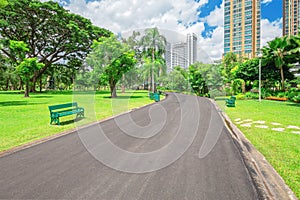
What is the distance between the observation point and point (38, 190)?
3125mm

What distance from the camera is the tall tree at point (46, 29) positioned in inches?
1171

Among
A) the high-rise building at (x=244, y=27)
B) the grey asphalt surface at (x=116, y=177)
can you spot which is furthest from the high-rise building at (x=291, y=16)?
the grey asphalt surface at (x=116, y=177)

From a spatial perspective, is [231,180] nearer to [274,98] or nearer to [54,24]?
[274,98]

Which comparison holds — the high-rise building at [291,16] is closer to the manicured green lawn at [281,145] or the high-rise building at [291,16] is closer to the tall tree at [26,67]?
the manicured green lawn at [281,145]

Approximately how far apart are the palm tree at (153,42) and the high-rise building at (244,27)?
54.1 meters

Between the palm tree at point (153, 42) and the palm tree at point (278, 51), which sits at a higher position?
the palm tree at point (153, 42)

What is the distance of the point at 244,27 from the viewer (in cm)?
7800

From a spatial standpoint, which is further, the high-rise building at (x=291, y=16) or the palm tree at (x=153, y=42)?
the high-rise building at (x=291, y=16)

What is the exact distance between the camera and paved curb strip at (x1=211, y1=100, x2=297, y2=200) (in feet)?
9.66

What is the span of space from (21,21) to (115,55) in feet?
72.6

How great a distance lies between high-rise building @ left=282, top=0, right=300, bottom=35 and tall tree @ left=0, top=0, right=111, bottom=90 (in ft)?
329

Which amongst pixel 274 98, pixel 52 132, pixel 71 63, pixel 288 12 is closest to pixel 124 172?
pixel 52 132

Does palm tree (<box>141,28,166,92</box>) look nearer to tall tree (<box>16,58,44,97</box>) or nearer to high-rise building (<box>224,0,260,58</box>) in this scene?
tall tree (<box>16,58,44,97</box>)

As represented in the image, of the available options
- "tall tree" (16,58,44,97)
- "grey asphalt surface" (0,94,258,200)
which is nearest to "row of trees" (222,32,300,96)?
"grey asphalt surface" (0,94,258,200)
